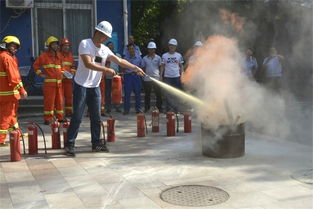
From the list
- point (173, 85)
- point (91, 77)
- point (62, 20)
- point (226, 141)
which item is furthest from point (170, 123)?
point (62, 20)

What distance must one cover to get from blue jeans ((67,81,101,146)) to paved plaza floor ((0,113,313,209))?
1.07ft

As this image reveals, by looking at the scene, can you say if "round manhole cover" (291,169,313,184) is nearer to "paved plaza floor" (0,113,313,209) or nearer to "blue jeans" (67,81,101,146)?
"paved plaza floor" (0,113,313,209)

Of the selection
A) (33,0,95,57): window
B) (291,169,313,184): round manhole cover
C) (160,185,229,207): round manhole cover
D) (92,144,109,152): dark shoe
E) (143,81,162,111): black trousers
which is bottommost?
(160,185,229,207): round manhole cover

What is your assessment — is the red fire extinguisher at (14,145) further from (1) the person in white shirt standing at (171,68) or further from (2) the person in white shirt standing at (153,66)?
(2) the person in white shirt standing at (153,66)

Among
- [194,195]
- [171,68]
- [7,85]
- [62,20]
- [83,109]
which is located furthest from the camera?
[62,20]

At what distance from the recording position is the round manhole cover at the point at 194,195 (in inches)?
183

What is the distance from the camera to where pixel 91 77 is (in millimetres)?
6766

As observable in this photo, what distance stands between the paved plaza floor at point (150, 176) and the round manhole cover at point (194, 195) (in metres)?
0.10

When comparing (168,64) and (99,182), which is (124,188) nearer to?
(99,182)

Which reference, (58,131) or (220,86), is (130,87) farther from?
(220,86)

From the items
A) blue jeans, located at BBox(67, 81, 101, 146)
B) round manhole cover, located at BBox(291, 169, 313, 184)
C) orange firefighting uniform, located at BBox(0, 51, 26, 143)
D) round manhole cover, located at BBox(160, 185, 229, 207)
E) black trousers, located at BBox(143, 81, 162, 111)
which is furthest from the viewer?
black trousers, located at BBox(143, 81, 162, 111)

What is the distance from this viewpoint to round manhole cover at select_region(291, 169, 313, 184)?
528 centimetres

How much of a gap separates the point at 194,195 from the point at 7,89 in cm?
450

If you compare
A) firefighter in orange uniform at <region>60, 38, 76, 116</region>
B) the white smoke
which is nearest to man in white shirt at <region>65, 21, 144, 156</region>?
the white smoke
